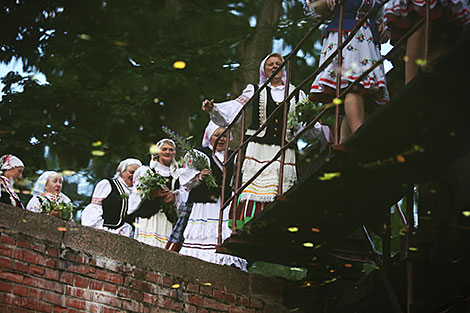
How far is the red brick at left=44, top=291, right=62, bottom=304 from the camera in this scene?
7.03 meters

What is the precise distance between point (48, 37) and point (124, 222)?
6900 millimetres

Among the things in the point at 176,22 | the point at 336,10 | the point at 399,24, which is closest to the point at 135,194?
the point at 336,10

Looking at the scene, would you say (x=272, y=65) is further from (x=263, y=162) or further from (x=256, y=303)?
(x=256, y=303)

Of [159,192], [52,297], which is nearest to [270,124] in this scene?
[159,192]

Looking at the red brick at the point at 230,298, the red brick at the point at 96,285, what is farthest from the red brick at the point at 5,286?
the red brick at the point at 230,298

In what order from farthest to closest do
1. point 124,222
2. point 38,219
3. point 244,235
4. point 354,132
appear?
1. point 124,222
2. point 244,235
3. point 38,219
4. point 354,132

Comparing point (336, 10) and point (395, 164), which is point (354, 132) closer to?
point (395, 164)

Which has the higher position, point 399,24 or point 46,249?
point 399,24

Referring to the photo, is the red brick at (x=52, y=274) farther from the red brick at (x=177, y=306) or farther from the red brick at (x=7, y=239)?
the red brick at (x=177, y=306)

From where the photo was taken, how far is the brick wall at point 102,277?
272 inches

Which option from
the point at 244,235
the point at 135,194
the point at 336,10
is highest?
the point at 336,10

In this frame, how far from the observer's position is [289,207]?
7.42 metres

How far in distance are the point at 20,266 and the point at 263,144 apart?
8.78ft

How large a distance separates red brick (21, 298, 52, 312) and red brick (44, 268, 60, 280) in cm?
21
